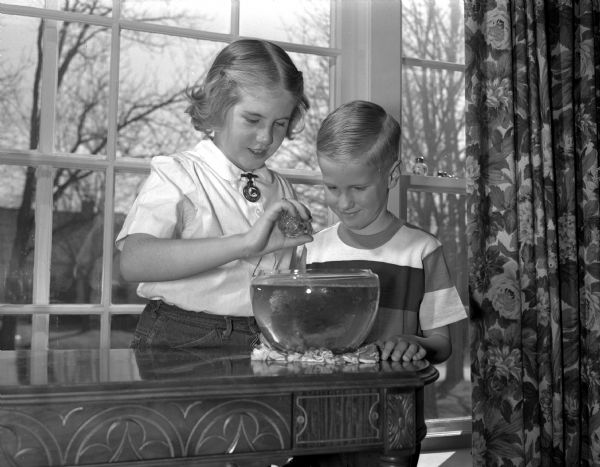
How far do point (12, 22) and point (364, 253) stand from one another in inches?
47.0

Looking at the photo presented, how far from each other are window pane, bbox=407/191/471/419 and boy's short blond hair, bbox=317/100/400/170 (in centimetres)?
97

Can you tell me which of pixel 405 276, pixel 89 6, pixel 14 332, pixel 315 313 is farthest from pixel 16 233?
pixel 315 313

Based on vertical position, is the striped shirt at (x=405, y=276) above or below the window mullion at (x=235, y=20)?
below

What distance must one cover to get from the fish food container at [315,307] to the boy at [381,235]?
0.46 metres

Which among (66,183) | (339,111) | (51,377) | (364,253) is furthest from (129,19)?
(51,377)

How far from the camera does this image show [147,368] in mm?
1008

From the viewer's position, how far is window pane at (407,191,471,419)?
253 cm

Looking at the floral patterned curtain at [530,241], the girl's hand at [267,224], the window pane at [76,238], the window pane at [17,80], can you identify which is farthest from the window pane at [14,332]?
the floral patterned curtain at [530,241]

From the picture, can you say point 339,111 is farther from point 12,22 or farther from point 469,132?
point 12,22

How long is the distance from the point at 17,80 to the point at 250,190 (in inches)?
35.4

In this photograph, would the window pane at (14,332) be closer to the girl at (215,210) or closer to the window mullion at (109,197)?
the window mullion at (109,197)

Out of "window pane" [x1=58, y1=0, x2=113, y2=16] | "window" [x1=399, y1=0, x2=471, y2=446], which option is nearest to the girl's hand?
"window pane" [x1=58, y1=0, x2=113, y2=16]

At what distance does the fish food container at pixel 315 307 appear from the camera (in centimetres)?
104

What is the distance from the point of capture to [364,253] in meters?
1.63
